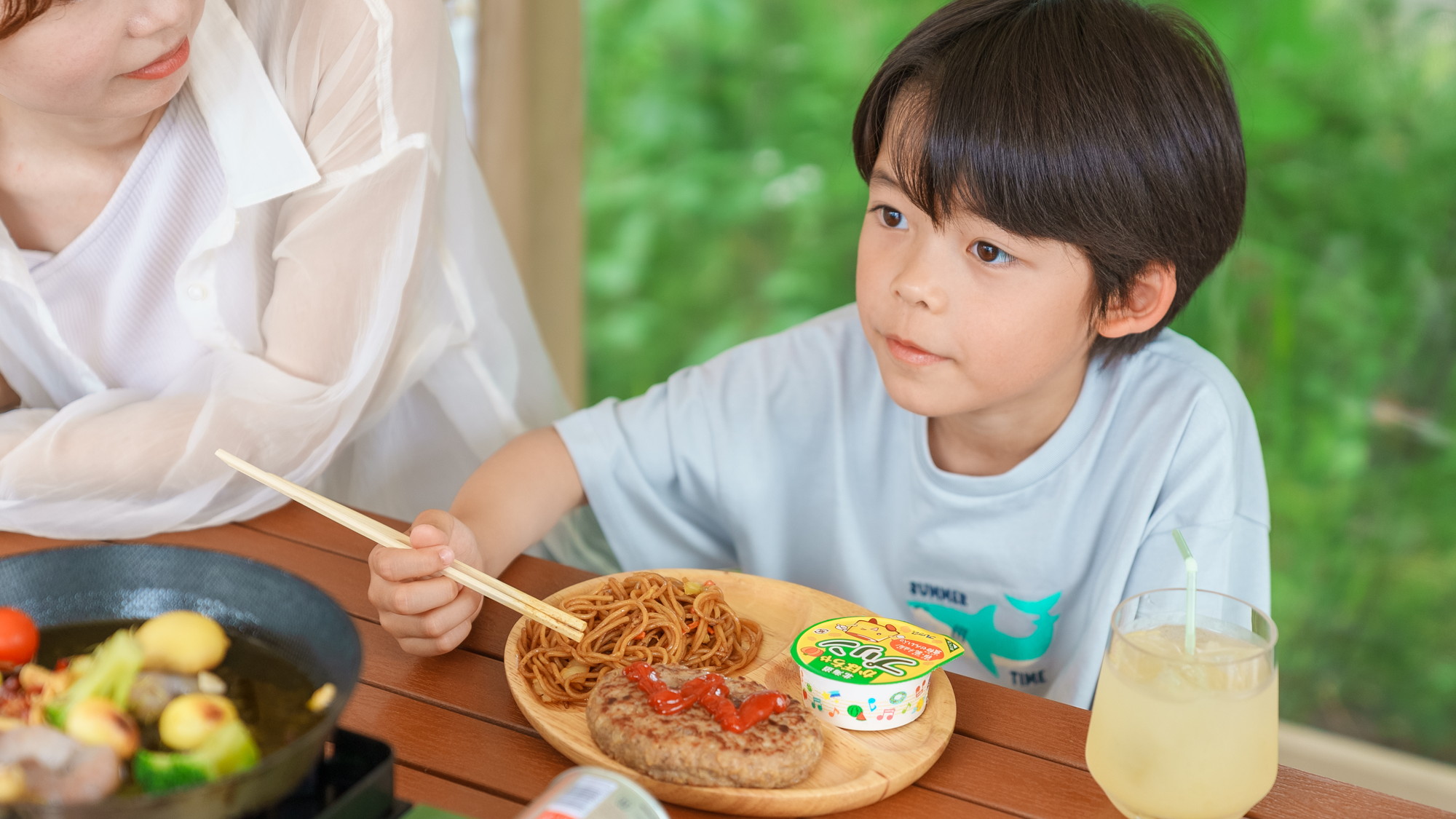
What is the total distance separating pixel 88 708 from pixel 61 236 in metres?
0.88

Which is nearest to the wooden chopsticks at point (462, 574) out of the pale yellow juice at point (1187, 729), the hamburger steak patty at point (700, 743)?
the hamburger steak patty at point (700, 743)

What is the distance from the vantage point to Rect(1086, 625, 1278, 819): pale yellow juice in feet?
2.54

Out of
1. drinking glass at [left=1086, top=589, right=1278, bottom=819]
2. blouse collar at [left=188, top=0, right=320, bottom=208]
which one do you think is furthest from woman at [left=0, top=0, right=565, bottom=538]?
drinking glass at [left=1086, top=589, right=1278, bottom=819]

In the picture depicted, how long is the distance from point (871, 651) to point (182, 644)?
51 centimetres

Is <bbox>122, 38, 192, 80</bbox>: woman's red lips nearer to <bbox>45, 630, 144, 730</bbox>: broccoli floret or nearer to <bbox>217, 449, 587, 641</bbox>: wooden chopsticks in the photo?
<bbox>217, 449, 587, 641</bbox>: wooden chopsticks

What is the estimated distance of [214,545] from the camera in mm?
1204

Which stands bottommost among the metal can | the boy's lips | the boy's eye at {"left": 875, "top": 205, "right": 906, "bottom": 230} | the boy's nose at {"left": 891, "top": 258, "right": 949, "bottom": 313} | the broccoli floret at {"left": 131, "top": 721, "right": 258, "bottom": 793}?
the metal can

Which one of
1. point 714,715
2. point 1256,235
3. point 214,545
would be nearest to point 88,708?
point 714,715

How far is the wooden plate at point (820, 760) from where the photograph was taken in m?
0.82

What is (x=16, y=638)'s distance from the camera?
0.76 metres

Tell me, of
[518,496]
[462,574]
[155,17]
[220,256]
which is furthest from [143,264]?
[462,574]

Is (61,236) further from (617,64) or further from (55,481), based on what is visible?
(617,64)

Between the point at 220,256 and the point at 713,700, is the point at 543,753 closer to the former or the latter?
the point at 713,700

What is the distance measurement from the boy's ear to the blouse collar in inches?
35.5
